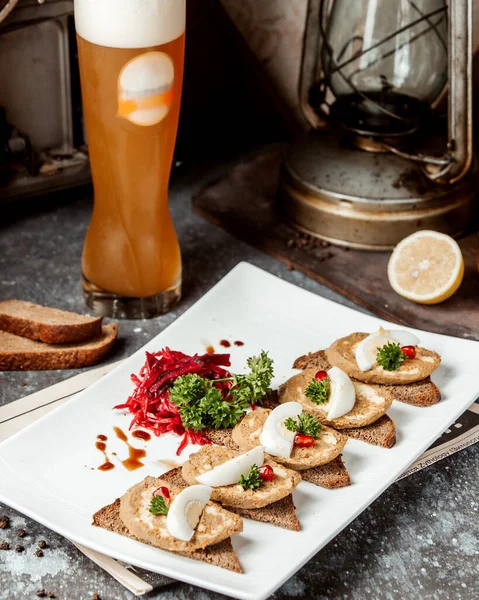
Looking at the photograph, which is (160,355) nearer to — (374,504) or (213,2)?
(374,504)

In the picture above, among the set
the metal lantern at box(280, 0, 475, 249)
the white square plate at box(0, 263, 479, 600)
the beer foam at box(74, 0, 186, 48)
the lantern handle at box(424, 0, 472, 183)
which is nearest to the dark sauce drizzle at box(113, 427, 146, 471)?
the white square plate at box(0, 263, 479, 600)

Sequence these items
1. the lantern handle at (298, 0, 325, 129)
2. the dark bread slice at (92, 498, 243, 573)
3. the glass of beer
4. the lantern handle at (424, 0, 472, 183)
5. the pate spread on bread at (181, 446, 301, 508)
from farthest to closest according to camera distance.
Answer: the lantern handle at (298, 0, 325, 129), the lantern handle at (424, 0, 472, 183), the glass of beer, the pate spread on bread at (181, 446, 301, 508), the dark bread slice at (92, 498, 243, 573)

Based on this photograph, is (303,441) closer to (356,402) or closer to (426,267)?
(356,402)

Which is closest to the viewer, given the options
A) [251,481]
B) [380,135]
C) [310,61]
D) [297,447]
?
[251,481]

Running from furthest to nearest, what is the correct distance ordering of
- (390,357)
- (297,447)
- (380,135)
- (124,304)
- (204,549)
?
(380,135), (124,304), (390,357), (297,447), (204,549)

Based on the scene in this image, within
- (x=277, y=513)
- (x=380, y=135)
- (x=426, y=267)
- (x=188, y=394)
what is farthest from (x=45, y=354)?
(x=380, y=135)

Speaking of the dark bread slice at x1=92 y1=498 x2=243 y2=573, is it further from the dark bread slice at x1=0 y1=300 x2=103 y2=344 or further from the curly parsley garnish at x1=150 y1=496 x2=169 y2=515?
the dark bread slice at x1=0 y1=300 x2=103 y2=344
